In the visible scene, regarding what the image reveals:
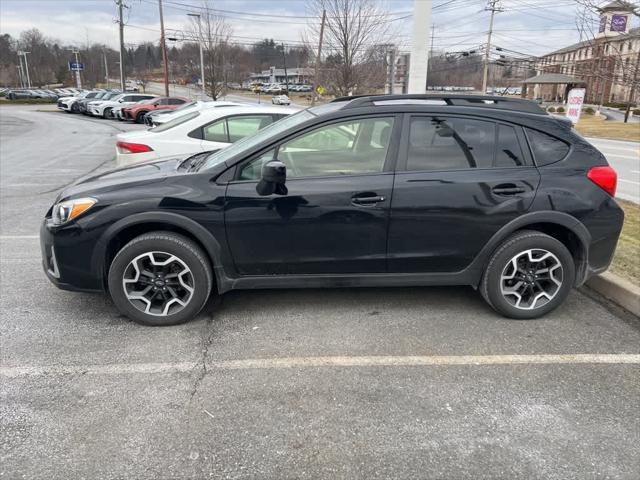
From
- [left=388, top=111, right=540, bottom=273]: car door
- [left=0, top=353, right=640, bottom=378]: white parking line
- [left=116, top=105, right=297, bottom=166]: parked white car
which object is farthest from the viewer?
[left=116, top=105, right=297, bottom=166]: parked white car

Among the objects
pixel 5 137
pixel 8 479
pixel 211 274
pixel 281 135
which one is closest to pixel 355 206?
pixel 281 135

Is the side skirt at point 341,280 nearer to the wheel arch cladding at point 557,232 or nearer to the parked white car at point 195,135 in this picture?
the wheel arch cladding at point 557,232

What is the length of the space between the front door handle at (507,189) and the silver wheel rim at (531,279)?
1.59 feet

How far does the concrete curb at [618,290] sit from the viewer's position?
3.94m

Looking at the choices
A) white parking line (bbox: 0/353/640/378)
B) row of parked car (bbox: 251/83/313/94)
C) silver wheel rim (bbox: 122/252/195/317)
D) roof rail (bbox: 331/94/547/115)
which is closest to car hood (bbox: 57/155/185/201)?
silver wheel rim (bbox: 122/252/195/317)

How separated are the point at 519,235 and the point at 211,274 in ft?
7.79

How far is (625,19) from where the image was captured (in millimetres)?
4875

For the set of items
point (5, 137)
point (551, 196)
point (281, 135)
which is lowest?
point (5, 137)

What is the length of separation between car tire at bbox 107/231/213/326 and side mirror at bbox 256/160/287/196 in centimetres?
67

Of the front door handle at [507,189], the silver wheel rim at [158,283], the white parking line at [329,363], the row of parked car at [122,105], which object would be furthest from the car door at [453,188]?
the row of parked car at [122,105]

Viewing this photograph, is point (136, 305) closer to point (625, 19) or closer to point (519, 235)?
point (519, 235)

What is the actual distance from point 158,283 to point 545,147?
3144 mm

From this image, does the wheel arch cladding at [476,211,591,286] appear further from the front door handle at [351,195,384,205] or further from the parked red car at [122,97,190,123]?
the parked red car at [122,97,190,123]

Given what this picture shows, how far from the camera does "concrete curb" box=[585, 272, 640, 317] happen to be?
3943mm
